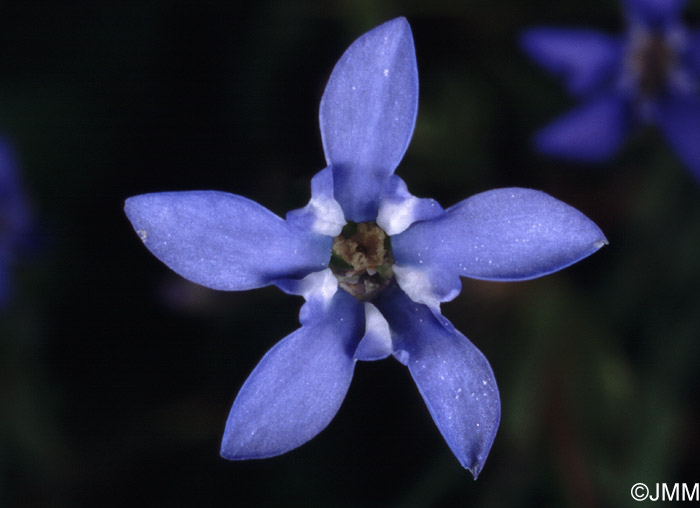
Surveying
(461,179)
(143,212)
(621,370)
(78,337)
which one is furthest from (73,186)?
(621,370)

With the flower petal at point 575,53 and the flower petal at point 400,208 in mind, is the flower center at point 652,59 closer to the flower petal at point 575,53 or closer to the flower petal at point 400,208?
the flower petal at point 575,53

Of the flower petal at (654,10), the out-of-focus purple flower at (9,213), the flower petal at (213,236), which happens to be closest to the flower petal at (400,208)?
the flower petal at (213,236)

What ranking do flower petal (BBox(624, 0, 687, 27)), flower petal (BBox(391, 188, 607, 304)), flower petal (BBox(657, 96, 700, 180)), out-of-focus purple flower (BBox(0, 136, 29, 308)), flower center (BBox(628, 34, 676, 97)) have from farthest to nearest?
out-of-focus purple flower (BBox(0, 136, 29, 308)) < flower center (BBox(628, 34, 676, 97)) < flower petal (BBox(624, 0, 687, 27)) < flower petal (BBox(657, 96, 700, 180)) < flower petal (BBox(391, 188, 607, 304))

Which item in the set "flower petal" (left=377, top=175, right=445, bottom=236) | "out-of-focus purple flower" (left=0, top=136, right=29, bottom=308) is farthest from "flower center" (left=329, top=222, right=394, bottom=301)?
"out-of-focus purple flower" (left=0, top=136, right=29, bottom=308)

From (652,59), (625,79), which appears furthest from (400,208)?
(652,59)

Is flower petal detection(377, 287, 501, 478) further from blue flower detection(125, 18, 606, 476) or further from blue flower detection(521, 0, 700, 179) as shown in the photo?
blue flower detection(521, 0, 700, 179)
